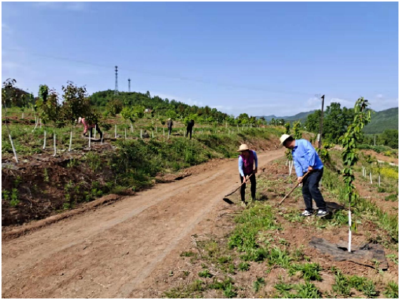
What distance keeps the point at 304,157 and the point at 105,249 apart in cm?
485

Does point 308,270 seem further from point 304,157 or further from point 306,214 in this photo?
point 304,157

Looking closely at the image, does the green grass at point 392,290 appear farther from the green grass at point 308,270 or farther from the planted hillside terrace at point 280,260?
the green grass at point 308,270

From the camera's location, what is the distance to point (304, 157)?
20.9 feet

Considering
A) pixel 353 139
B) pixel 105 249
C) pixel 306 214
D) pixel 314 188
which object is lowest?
pixel 105 249

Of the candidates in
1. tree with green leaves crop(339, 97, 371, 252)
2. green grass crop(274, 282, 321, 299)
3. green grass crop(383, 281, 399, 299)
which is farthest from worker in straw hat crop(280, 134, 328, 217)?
green grass crop(274, 282, 321, 299)

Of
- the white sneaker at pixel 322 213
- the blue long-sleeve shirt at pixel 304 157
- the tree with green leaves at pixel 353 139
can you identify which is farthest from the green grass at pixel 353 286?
the blue long-sleeve shirt at pixel 304 157

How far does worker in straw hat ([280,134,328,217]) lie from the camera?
Result: 6.23 meters

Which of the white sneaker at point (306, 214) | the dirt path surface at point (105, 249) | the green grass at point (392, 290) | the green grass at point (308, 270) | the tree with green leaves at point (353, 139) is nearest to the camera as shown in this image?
the green grass at point (392, 290)

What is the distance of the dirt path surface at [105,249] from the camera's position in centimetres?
450

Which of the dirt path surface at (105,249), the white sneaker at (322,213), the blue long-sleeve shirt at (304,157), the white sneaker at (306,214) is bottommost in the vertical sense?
the dirt path surface at (105,249)

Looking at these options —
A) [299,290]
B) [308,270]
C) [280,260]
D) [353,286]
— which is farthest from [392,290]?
[280,260]

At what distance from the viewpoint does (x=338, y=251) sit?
16.3ft

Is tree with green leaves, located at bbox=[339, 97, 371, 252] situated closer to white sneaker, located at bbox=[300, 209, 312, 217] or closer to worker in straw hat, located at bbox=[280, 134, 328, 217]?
worker in straw hat, located at bbox=[280, 134, 328, 217]

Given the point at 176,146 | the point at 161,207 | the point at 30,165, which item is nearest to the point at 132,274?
the point at 161,207
